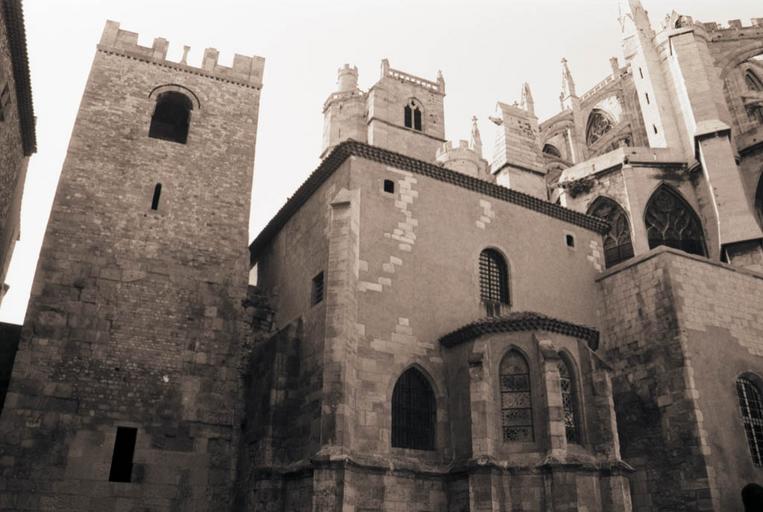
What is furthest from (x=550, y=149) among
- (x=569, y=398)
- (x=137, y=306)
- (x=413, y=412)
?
(x=137, y=306)

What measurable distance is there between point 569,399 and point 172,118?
14.8 metres

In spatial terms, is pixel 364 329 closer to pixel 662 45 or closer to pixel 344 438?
pixel 344 438

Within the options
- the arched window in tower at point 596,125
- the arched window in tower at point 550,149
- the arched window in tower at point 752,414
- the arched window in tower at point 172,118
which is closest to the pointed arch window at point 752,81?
the arched window in tower at point 596,125

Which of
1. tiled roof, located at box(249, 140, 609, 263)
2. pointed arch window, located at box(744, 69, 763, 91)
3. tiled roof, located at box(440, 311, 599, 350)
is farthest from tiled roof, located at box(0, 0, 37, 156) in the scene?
pointed arch window, located at box(744, 69, 763, 91)

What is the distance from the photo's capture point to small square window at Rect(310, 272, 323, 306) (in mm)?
16047

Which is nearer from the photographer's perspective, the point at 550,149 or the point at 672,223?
the point at 672,223

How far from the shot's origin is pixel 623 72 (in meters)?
33.0

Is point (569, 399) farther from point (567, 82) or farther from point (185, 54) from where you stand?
point (567, 82)

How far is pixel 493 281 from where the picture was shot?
685 inches

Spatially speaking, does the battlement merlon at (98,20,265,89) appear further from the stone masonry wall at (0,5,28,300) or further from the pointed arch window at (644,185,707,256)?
the pointed arch window at (644,185,707,256)

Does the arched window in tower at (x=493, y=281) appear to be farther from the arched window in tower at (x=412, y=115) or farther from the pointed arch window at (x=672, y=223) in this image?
the arched window in tower at (x=412, y=115)

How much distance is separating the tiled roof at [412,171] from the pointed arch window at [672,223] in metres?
3.89

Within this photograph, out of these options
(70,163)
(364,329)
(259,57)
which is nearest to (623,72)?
(259,57)

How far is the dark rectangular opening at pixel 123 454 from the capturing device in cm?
1420
